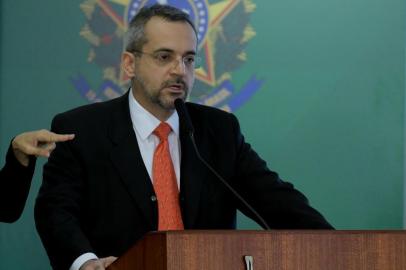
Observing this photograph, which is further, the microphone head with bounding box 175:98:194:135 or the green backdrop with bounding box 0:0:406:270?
the green backdrop with bounding box 0:0:406:270

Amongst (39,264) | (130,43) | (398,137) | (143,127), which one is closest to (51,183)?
(143,127)

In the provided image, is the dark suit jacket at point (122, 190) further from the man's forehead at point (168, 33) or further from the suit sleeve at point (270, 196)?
the man's forehead at point (168, 33)

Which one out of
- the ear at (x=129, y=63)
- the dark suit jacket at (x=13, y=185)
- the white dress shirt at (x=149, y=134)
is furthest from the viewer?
the ear at (x=129, y=63)

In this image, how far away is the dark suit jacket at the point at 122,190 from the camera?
2395 millimetres

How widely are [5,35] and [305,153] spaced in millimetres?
1339

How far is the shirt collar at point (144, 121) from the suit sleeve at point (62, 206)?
220 millimetres

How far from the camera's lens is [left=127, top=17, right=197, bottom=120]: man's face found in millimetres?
2574

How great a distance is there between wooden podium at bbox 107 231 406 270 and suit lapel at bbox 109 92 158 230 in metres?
0.77

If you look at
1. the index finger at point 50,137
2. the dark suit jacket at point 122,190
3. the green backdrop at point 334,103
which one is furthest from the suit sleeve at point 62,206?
the green backdrop at point 334,103

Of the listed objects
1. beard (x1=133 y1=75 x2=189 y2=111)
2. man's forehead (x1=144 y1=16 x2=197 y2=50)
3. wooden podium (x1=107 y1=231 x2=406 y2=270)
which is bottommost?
wooden podium (x1=107 y1=231 x2=406 y2=270)

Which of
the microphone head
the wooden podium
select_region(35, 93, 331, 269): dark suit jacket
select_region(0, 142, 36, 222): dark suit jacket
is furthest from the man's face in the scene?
the wooden podium

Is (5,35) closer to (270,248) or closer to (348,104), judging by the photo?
(348,104)

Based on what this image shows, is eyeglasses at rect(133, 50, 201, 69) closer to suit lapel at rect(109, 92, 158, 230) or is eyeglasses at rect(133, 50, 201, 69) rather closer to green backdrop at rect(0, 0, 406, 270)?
suit lapel at rect(109, 92, 158, 230)

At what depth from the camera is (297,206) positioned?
2.47 metres
